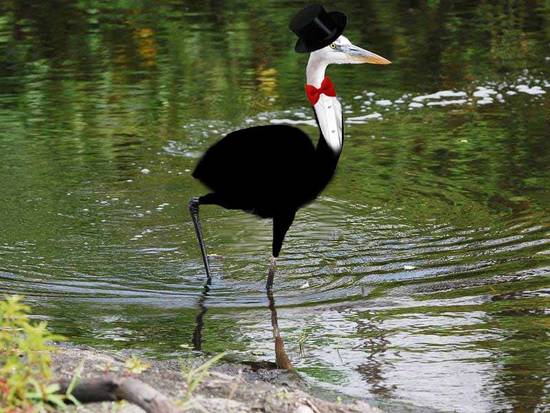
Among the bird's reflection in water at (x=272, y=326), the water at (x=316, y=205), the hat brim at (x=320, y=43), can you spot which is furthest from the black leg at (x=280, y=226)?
the hat brim at (x=320, y=43)

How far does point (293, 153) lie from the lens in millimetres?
6422

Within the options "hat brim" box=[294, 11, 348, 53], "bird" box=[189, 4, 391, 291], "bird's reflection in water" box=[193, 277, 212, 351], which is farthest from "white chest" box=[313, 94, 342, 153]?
"bird's reflection in water" box=[193, 277, 212, 351]

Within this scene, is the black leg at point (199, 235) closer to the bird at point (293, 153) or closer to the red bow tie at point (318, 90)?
the bird at point (293, 153)

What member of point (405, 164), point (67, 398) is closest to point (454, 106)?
point (405, 164)

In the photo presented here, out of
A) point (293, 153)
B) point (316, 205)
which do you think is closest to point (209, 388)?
point (293, 153)

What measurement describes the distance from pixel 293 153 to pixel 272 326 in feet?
2.90

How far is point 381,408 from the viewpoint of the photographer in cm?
497

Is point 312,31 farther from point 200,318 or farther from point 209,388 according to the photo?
point 209,388

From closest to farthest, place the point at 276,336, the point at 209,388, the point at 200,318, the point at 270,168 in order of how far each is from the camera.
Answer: the point at 209,388 → the point at 276,336 → the point at 200,318 → the point at 270,168

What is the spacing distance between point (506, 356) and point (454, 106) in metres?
4.83

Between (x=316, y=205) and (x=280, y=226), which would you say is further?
(x=316, y=205)

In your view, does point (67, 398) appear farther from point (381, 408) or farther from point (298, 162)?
point (298, 162)

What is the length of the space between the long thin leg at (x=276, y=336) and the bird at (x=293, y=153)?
12 mm

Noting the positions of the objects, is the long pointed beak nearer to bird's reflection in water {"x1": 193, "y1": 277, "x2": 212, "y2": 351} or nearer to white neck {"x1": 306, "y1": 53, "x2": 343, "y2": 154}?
white neck {"x1": 306, "y1": 53, "x2": 343, "y2": 154}
